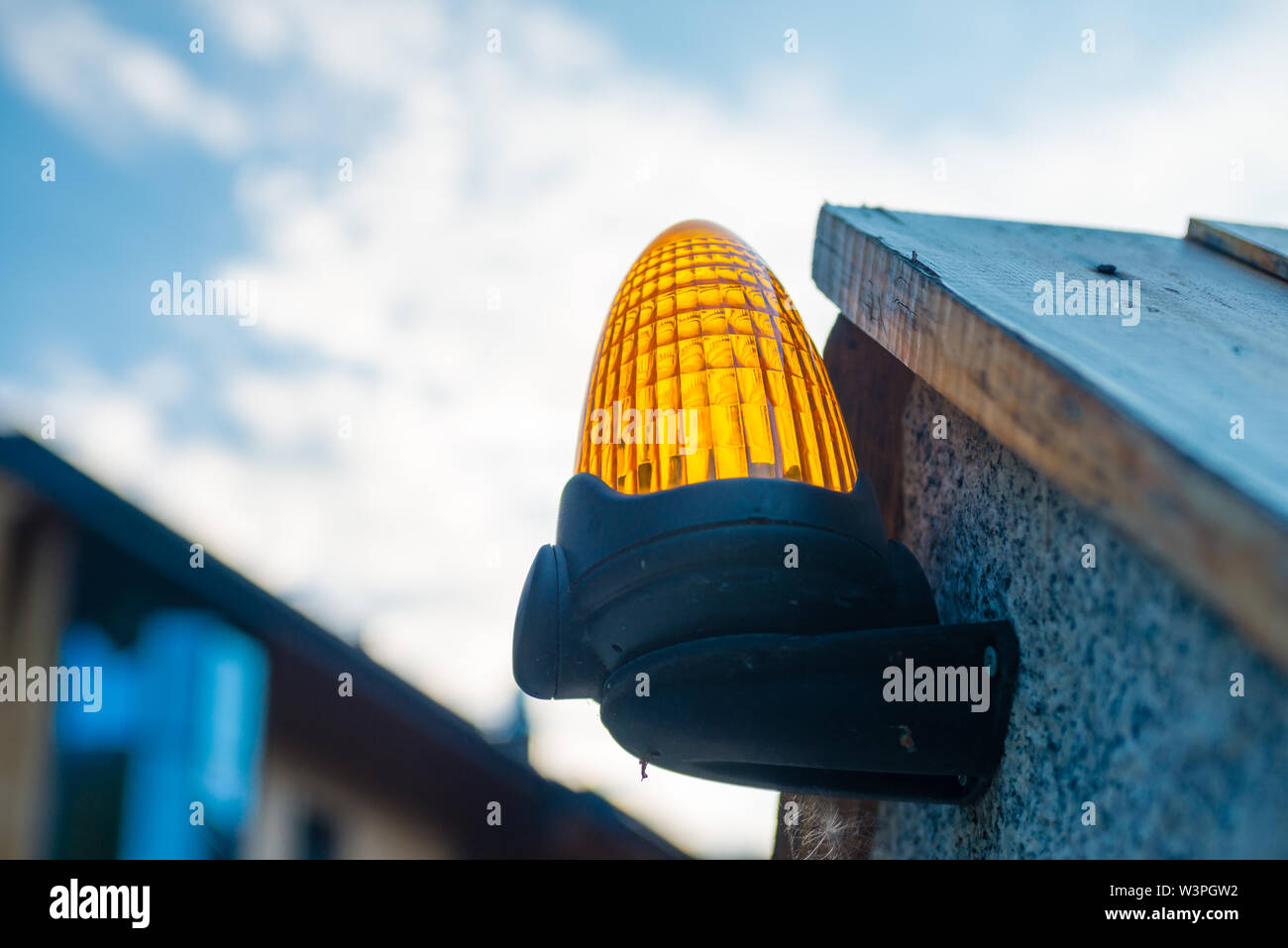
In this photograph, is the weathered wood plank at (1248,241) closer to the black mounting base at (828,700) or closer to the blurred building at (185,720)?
the black mounting base at (828,700)

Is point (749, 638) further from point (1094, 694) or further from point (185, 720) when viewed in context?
point (185, 720)

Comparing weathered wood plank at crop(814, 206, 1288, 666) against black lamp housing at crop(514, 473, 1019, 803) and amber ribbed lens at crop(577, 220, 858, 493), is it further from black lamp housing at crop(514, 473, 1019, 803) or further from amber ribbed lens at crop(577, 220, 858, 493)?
black lamp housing at crop(514, 473, 1019, 803)

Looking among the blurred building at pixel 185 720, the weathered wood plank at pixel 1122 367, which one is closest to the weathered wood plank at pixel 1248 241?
the weathered wood plank at pixel 1122 367

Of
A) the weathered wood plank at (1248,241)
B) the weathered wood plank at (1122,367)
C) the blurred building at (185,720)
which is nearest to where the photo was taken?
the weathered wood plank at (1122,367)

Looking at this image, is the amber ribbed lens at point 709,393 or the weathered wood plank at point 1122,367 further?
the amber ribbed lens at point 709,393

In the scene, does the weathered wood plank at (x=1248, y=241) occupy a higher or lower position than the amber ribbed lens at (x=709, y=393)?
higher

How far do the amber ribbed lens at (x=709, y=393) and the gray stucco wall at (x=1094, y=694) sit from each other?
233 mm

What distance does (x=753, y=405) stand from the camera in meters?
1.18

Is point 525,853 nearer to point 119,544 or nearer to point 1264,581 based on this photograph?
point 119,544

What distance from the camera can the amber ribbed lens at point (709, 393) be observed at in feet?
3.77

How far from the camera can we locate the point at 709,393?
1.17m

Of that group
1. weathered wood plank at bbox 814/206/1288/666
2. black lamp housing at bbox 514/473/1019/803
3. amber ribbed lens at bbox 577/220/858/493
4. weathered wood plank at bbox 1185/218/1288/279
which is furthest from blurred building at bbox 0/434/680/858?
weathered wood plank at bbox 1185/218/1288/279

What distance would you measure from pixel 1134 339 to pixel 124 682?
157cm
